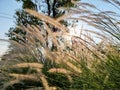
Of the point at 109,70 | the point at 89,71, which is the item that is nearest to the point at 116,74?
the point at 109,70

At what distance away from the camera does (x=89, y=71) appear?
3.50 meters

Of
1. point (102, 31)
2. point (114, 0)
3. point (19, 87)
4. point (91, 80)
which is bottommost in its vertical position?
point (19, 87)

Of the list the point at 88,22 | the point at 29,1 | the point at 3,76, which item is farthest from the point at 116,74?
the point at 29,1

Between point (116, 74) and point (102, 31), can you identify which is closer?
point (116, 74)

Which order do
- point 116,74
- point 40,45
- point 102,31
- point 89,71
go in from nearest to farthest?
point 116,74
point 89,71
point 102,31
point 40,45

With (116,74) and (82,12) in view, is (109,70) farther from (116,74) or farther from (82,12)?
(82,12)

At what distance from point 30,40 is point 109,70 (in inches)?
68.2

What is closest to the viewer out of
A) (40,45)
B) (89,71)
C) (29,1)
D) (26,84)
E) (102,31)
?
(89,71)

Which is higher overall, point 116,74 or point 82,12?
point 82,12

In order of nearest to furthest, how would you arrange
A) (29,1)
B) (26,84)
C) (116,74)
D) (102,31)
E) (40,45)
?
(116,74) → (102,31) → (26,84) → (40,45) → (29,1)

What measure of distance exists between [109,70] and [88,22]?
51 centimetres

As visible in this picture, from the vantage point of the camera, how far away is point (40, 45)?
16.1 ft

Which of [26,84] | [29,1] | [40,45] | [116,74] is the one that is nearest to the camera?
[116,74]

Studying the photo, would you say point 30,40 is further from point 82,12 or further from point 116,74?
point 116,74
